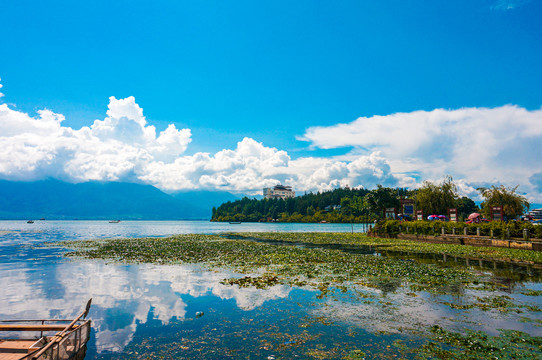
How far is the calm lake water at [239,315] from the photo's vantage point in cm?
1077

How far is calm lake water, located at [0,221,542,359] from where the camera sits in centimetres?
1077

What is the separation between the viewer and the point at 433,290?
1811 centimetres

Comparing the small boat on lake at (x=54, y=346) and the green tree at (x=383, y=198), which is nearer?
the small boat on lake at (x=54, y=346)

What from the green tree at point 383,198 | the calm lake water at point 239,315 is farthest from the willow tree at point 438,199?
the calm lake water at point 239,315

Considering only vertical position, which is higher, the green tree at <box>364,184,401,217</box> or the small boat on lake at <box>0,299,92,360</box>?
the green tree at <box>364,184,401,217</box>

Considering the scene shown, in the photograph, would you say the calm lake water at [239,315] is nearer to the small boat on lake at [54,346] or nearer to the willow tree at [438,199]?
the small boat on lake at [54,346]

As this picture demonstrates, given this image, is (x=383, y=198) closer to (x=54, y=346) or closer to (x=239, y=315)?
(x=239, y=315)

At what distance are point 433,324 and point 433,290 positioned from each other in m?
6.29

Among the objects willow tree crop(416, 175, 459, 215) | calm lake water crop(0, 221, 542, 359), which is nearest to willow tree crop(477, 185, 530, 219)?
willow tree crop(416, 175, 459, 215)

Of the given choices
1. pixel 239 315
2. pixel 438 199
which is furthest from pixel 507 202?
pixel 239 315

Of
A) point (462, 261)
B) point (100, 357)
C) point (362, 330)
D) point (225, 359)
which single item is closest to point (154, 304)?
point (100, 357)

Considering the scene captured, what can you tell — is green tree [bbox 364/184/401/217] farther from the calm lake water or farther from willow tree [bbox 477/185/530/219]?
the calm lake water

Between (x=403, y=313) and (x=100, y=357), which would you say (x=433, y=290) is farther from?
(x=100, y=357)

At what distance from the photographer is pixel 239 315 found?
14.1m
